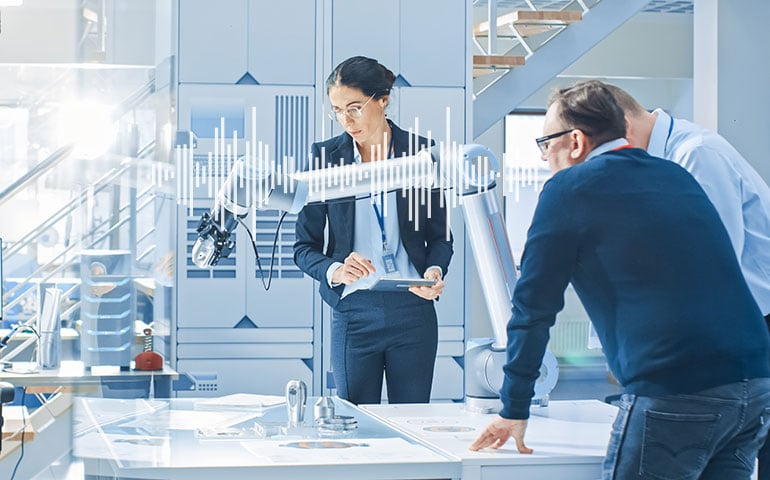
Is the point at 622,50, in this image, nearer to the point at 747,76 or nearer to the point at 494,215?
the point at 747,76

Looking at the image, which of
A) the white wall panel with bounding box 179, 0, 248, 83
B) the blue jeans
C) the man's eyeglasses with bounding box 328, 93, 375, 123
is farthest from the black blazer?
the white wall panel with bounding box 179, 0, 248, 83

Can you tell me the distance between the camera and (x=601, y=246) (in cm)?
154

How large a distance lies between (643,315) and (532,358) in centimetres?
21

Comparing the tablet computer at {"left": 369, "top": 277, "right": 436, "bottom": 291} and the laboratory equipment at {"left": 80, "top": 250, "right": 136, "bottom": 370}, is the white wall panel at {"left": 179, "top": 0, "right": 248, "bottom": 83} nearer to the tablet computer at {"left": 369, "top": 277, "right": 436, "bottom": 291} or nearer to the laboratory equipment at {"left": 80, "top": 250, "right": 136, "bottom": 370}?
the tablet computer at {"left": 369, "top": 277, "right": 436, "bottom": 291}

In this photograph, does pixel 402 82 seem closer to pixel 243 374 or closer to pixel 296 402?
pixel 243 374

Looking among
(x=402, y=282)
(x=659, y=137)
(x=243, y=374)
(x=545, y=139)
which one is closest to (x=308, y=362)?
(x=243, y=374)

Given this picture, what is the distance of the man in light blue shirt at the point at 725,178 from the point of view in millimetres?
1898

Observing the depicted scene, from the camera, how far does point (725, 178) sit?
74.9 inches

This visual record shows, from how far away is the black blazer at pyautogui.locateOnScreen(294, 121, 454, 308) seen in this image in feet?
8.30

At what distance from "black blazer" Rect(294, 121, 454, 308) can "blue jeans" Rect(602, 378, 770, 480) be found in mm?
1084

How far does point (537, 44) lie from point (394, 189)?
409 cm

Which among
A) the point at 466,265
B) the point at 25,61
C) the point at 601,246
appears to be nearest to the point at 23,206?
the point at 25,61

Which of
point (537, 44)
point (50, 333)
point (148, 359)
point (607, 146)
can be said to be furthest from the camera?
point (537, 44)

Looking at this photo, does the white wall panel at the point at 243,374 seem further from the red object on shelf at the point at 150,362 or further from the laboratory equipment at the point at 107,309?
the red object on shelf at the point at 150,362
